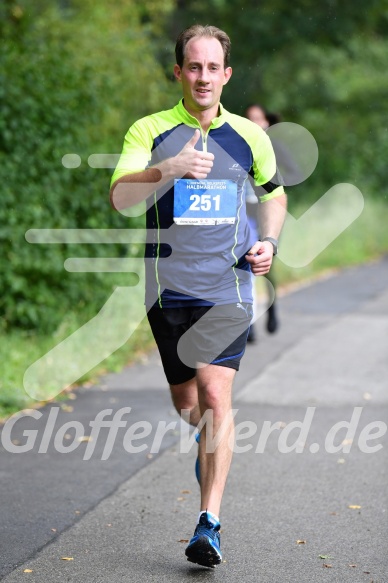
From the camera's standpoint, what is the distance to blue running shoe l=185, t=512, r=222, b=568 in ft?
15.1

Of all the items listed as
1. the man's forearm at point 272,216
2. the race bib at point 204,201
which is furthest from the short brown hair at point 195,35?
the man's forearm at point 272,216

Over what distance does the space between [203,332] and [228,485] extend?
1.59m

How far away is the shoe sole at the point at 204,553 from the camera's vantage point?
4590mm

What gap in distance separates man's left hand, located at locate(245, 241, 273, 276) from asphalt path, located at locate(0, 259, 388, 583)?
1259 millimetres

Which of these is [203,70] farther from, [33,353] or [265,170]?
[33,353]

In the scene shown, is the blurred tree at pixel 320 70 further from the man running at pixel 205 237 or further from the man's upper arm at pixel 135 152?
the man's upper arm at pixel 135 152

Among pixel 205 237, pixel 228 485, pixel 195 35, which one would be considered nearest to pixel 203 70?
pixel 195 35

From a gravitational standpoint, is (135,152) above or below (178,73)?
below

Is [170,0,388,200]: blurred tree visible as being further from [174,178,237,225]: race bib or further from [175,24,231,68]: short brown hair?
[174,178,237,225]: race bib

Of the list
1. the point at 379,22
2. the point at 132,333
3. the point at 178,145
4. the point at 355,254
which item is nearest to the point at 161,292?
the point at 178,145

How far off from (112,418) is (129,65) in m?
9.42

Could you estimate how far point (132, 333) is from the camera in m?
10.5

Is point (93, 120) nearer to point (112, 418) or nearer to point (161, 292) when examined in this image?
point (112, 418)

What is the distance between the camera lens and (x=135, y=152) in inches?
184
